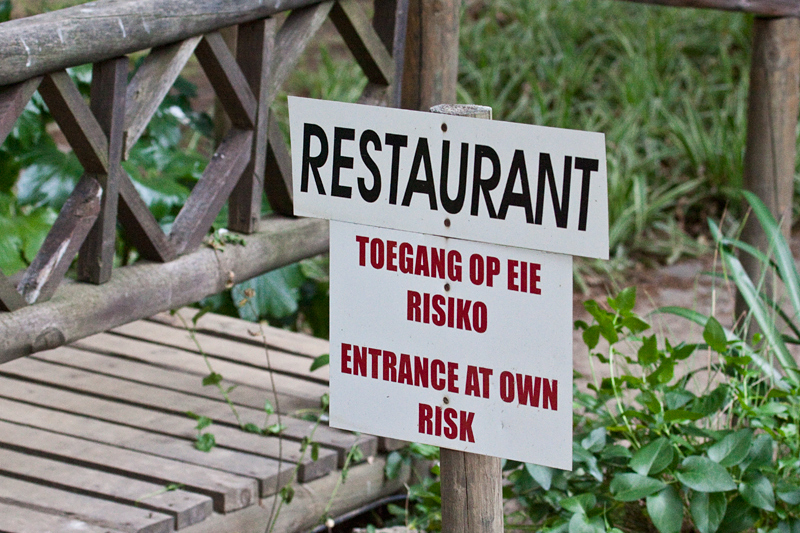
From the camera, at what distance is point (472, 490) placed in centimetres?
164

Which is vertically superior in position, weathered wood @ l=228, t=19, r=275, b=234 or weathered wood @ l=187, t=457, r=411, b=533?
weathered wood @ l=228, t=19, r=275, b=234

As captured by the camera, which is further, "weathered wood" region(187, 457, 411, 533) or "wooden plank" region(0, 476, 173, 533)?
"weathered wood" region(187, 457, 411, 533)

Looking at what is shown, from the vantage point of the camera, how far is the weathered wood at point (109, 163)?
208 cm

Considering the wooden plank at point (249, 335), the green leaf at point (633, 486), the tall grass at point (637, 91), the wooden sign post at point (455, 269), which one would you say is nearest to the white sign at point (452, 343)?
the wooden sign post at point (455, 269)

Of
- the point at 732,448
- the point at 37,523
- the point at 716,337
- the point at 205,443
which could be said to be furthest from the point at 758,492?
the point at 37,523

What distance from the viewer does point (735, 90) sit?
6.38 metres

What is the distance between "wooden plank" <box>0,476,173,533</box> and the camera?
2.13m

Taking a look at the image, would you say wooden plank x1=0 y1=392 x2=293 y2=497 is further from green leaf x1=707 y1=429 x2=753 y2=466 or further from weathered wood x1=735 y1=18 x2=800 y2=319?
weathered wood x1=735 y1=18 x2=800 y2=319

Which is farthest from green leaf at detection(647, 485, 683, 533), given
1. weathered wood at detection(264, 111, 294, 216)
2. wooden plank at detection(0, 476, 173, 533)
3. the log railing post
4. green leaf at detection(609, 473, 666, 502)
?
weathered wood at detection(264, 111, 294, 216)

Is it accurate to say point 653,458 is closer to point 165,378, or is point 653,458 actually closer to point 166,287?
point 166,287

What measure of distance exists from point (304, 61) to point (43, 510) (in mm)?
6015

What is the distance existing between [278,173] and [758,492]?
1.42 metres

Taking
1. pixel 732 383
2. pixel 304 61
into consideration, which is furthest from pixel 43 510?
pixel 304 61

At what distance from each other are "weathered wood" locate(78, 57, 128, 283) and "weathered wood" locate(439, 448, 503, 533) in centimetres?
92
